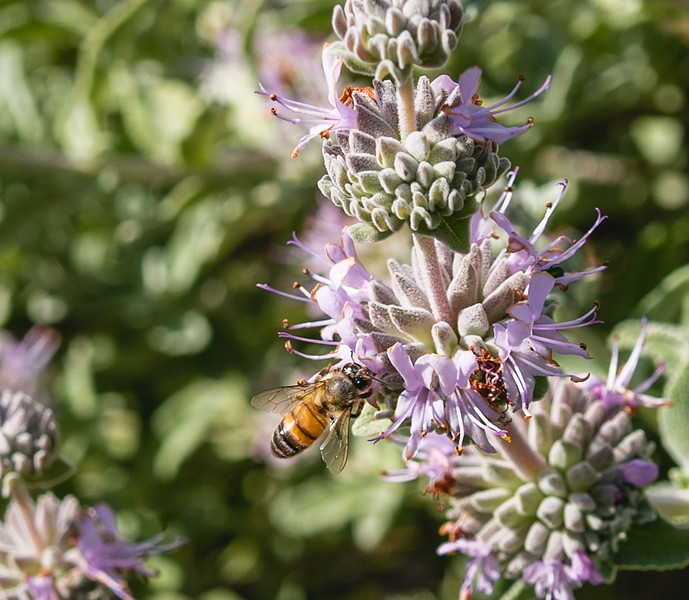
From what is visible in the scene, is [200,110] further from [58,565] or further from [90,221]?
[58,565]

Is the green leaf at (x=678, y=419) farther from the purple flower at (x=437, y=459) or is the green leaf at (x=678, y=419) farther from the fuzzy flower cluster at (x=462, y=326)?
the purple flower at (x=437, y=459)

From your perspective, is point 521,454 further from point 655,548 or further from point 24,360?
point 24,360

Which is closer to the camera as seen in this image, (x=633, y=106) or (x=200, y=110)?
(x=200, y=110)

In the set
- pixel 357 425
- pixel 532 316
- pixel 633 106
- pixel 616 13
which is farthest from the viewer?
pixel 633 106

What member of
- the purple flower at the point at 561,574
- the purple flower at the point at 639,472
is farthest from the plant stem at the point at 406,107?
the purple flower at the point at 561,574

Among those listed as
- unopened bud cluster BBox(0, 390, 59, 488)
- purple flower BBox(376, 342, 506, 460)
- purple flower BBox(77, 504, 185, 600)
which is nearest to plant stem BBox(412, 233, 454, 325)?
purple flower BBox(376, 342, 506, 460)

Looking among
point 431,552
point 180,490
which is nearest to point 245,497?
point 180,490

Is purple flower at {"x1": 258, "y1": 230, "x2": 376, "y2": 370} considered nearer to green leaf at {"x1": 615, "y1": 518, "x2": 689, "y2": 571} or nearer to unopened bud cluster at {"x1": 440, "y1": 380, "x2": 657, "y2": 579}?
unopened bud cluster at {"x1": 440, "y1": 380, "x2": 657, "y2": 579}
